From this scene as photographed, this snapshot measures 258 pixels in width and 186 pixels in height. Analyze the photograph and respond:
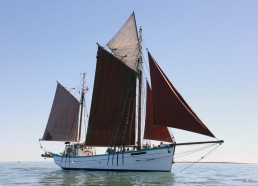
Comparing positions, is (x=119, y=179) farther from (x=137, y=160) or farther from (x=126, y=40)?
(x=126, y=40)

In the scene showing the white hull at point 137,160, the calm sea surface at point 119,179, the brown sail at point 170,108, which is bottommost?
the calm sea surface at point 119,179

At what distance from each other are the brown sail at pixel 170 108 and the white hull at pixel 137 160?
477cm

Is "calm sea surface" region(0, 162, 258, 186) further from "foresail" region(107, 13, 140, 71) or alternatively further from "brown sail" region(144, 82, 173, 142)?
"foresail" region(107, 13, 140, 71)

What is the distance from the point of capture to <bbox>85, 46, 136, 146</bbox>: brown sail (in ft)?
146

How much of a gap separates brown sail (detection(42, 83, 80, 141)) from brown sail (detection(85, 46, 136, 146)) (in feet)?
34.6

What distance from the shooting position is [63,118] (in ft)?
189

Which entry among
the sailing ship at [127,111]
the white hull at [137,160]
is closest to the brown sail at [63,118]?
the sailing ship at [127,111]

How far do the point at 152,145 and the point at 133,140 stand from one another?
2.76 meters

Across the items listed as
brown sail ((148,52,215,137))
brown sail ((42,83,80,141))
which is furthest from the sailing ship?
brown sail ((42,83,80,141))

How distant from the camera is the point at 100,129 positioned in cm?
4619

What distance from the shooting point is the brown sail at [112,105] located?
4441 centimetres

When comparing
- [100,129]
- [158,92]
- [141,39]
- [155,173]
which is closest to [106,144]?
[100,129]

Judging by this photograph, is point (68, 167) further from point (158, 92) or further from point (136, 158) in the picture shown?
point (158, 92)

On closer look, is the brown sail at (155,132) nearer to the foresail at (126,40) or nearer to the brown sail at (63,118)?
the foresail at (126,40)
